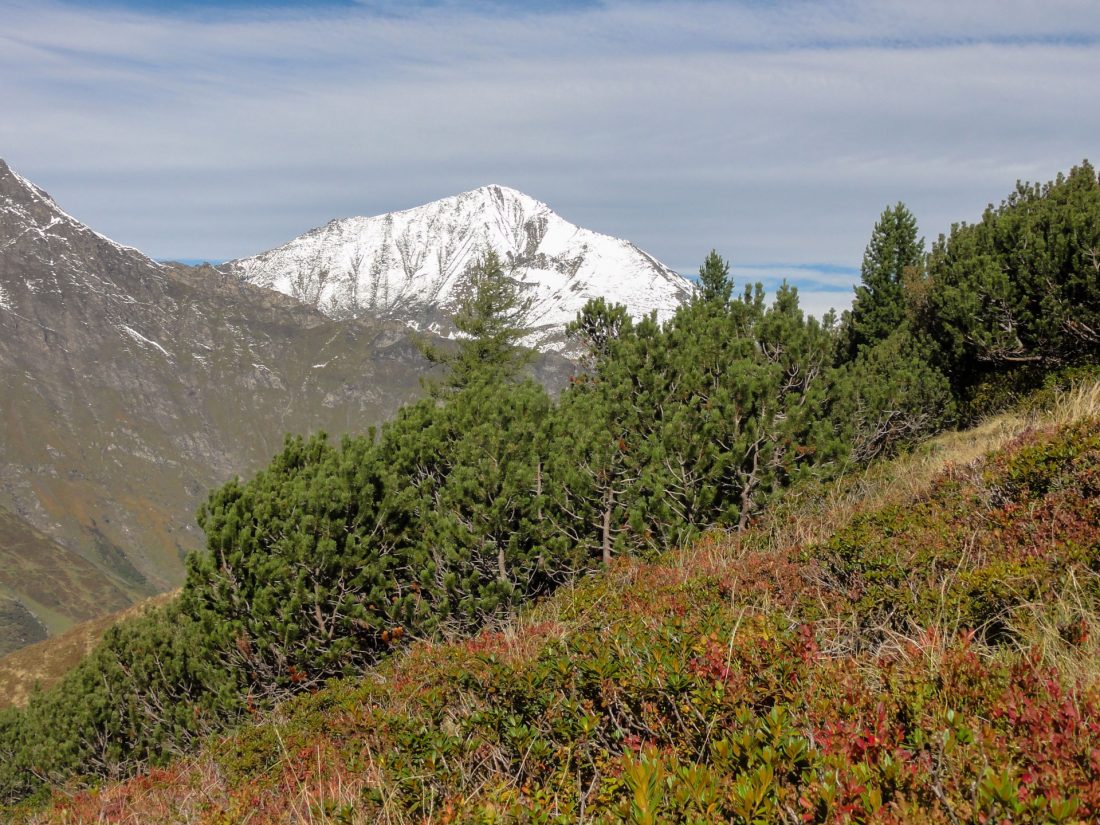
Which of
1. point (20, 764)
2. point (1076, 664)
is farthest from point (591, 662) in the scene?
point (20, 764)

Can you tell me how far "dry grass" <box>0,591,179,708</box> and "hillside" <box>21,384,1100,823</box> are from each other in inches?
2167

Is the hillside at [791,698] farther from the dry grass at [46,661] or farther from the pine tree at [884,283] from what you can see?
the dry grass at [46,661]

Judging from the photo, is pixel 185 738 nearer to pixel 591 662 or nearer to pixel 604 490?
pixel 604 490

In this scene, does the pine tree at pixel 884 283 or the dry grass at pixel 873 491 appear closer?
the dry grass at pixel 873 491

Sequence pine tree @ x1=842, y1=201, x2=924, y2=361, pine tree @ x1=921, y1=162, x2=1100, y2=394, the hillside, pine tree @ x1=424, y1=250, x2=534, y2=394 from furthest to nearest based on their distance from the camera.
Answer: pine tree @ x1=424, y1=250, x2=534, y2=394
pine tree @ x1=842, y1=201, x2=924, y2=361
pine tree @ x1=921, y1=162, x2=1100, y2=394
the hillside

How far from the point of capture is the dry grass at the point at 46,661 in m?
53.8

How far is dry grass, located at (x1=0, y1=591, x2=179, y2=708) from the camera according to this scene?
177ft

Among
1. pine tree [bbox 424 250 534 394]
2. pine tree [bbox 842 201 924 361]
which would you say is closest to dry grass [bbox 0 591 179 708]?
pine tree [bbox 424 250 534 394]

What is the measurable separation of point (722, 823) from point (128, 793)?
8.45 meters

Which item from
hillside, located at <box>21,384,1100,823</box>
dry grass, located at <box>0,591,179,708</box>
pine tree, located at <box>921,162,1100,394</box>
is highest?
pine tree, located at <box>921,162,1100,394</box>

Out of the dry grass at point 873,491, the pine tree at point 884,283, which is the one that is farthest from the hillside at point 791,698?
the pine tree at point 884,283

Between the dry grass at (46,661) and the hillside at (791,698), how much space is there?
2167 inches

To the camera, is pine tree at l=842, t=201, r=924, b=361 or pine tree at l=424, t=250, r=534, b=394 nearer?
pine tree at l=842, t=201, r=924, b=361

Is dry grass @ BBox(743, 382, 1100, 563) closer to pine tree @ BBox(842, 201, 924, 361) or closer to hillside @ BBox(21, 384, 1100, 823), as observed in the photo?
hillside @ BBox(21, 384, 1100, 823)
